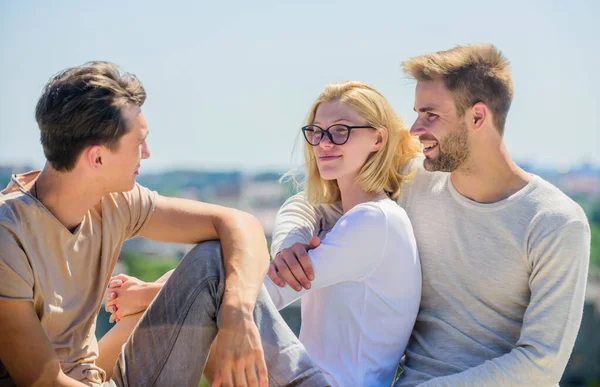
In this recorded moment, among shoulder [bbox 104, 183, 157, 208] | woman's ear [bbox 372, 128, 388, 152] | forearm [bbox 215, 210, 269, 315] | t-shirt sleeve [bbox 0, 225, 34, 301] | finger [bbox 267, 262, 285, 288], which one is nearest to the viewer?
t-shirt sleeve [bbox 0, 225, 34, 301]

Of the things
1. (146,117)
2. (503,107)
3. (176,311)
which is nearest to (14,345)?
(176,311)

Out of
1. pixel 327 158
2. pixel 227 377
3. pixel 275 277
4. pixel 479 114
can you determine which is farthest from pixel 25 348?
pixel 479 114

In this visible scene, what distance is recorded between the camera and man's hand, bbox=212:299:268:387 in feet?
8.28

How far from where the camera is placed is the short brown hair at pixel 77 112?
2.51 metres

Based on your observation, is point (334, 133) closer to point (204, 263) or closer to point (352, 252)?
point (352, 252)

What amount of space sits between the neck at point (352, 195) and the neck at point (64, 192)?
121 centimetres

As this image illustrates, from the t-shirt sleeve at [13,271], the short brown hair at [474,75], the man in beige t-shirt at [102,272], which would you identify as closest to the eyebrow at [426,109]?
the short brown hair at [474,75]

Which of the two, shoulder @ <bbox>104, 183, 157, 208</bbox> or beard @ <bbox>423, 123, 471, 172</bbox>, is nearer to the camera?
shoulder @ <bbox>104, 183, 157, 208</bbox>

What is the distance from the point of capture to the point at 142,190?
9.51 feet

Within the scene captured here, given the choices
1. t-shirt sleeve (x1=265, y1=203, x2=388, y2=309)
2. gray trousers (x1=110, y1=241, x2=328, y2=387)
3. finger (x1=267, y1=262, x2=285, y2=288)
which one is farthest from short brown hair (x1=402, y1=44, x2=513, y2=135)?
gray trousers (x1=110, y1=241, x2=328, y2=387)

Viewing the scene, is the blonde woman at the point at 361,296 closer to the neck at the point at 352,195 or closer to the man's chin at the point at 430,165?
the neck at the point at 352,195

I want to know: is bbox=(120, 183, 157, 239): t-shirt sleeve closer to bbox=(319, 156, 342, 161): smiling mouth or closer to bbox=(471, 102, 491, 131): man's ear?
bbox=(319, 156, 342, 161): smiling mouth

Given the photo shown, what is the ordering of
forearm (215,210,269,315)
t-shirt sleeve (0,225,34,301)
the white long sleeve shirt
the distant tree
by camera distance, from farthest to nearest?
the distant tree < the white long sleeve shirt < forearm (215,210,269,315) < t-shirt sleeve (0,225,34,301)

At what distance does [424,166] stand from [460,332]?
677 mm
